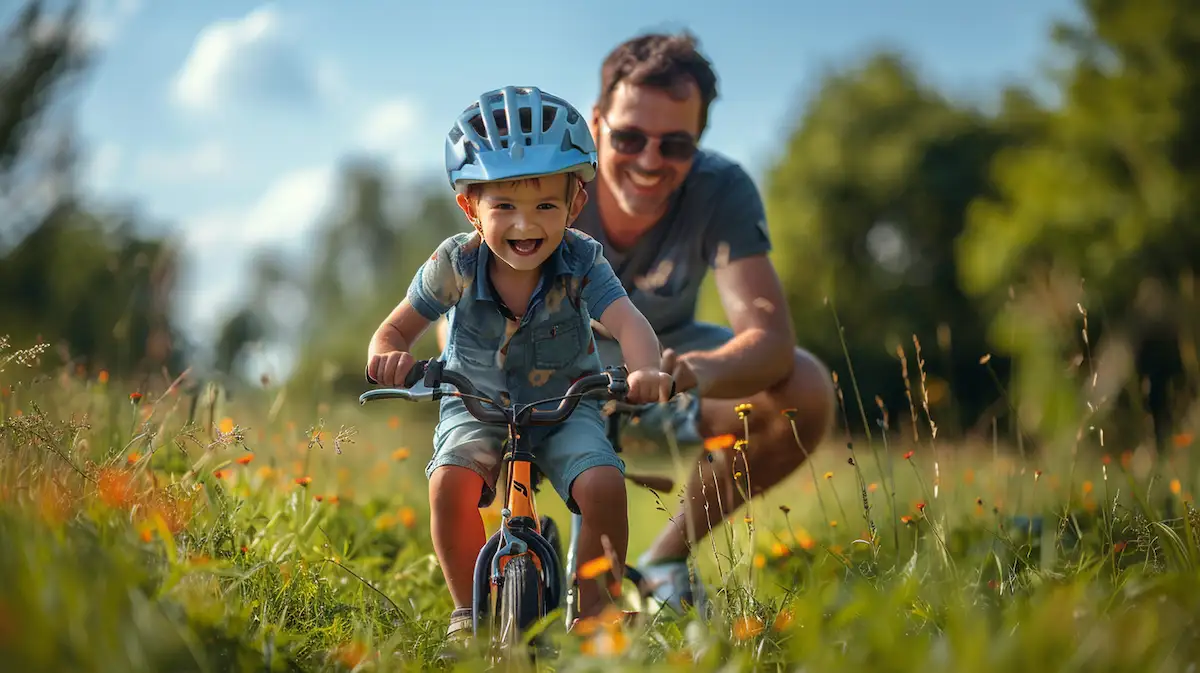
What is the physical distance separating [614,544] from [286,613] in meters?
0.93

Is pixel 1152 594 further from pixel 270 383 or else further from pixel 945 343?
pixel 270 383

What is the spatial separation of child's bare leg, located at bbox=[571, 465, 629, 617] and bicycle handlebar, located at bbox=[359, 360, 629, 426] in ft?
0.63

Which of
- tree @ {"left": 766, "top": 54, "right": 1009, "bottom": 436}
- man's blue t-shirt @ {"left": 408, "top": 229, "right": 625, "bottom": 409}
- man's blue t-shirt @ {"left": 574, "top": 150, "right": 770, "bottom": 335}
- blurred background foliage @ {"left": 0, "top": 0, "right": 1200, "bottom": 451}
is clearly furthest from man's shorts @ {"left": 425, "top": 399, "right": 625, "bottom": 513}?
tree @ {"left": 766, "top": 54, "right": 1009, "bottom": 436}

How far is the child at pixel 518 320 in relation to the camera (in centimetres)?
291

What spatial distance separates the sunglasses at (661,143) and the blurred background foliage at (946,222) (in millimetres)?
3393

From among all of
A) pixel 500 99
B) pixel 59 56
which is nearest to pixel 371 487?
pixel 500 99

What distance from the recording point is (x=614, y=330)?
3.07 m

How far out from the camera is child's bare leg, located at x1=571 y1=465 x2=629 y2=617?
9.50 ft

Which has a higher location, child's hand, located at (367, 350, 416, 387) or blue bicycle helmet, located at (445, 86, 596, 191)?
blue bicycle helmet, located at (445, 86, 596, 191)

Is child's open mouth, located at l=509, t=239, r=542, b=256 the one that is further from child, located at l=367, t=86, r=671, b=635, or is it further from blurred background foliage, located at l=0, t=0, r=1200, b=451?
blurred background foliage, located at l=0, t=0, r=1200, b=451

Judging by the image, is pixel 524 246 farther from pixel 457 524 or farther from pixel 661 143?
pixel 661 143

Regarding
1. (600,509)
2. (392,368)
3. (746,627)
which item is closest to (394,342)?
(392,368)

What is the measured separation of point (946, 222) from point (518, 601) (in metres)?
23.4

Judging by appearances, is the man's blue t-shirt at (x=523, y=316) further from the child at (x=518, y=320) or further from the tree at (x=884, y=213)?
the tree at (x=884, y=213)
